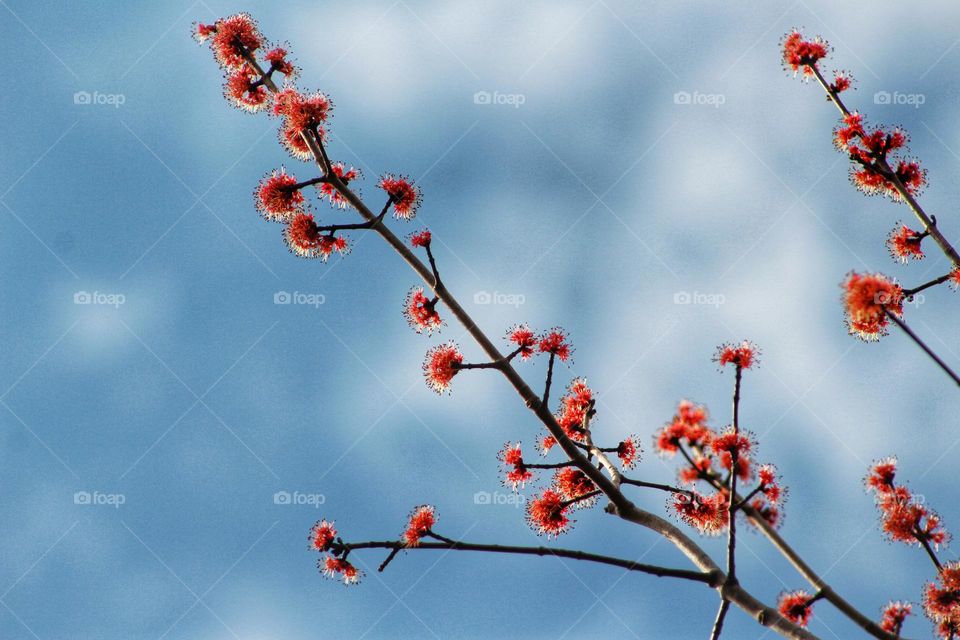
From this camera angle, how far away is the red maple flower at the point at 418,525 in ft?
24.0

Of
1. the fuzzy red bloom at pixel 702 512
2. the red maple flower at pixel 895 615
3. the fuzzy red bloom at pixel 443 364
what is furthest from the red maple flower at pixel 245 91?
the red maple flower at pixel 895 615

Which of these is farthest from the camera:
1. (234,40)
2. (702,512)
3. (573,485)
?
(234,40)

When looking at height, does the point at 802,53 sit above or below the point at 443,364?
above

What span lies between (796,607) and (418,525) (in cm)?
360

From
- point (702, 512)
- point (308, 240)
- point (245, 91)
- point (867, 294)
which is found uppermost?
point (245, 91)

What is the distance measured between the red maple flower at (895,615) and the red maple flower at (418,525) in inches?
208

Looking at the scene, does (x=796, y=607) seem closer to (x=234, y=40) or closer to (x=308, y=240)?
(x=308, y=240)

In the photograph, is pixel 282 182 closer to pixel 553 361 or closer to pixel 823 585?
pixel 553 361

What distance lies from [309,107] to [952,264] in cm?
748

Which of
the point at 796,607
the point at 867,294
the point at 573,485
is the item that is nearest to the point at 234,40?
the point at 573,485

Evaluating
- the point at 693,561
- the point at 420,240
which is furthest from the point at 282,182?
the point at 693,561

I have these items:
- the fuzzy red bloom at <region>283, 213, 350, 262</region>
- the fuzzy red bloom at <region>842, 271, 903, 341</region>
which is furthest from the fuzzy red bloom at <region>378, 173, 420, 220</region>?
the fuzzy red bloom at <region>842, 271, 903, 341</region>

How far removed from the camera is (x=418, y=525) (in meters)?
7.38

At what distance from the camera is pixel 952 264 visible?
8219mm
